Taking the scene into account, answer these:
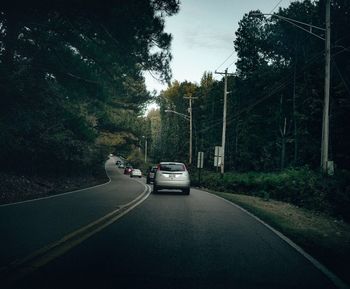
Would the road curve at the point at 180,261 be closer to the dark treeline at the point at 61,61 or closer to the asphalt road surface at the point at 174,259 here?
the asphalt road surface at the point at 174,259

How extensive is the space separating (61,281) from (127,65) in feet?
56.3

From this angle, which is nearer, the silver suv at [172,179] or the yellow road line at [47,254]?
the yellow road line at [47,254]

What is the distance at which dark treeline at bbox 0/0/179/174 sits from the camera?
17328 millimetres

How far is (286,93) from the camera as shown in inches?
2117

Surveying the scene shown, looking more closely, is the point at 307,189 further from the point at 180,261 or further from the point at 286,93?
the point at 286,93

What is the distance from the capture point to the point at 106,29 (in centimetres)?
1848

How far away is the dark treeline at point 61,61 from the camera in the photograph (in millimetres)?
17328

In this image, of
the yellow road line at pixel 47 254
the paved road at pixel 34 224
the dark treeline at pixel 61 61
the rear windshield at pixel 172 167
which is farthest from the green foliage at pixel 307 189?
the yellow road line at pixel 47 254

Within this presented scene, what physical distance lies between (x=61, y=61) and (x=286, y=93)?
36.3 meters

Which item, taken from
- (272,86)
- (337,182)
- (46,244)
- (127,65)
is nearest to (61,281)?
(46,244)

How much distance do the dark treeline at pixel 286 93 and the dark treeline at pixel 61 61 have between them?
15.9m

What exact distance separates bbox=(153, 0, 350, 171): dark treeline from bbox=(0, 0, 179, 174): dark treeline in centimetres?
1589

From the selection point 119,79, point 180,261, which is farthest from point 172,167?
point 180,261

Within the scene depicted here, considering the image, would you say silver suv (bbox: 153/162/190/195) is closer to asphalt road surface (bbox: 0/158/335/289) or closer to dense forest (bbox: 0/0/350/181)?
dense forest (bbox: 0/0/350/181)
